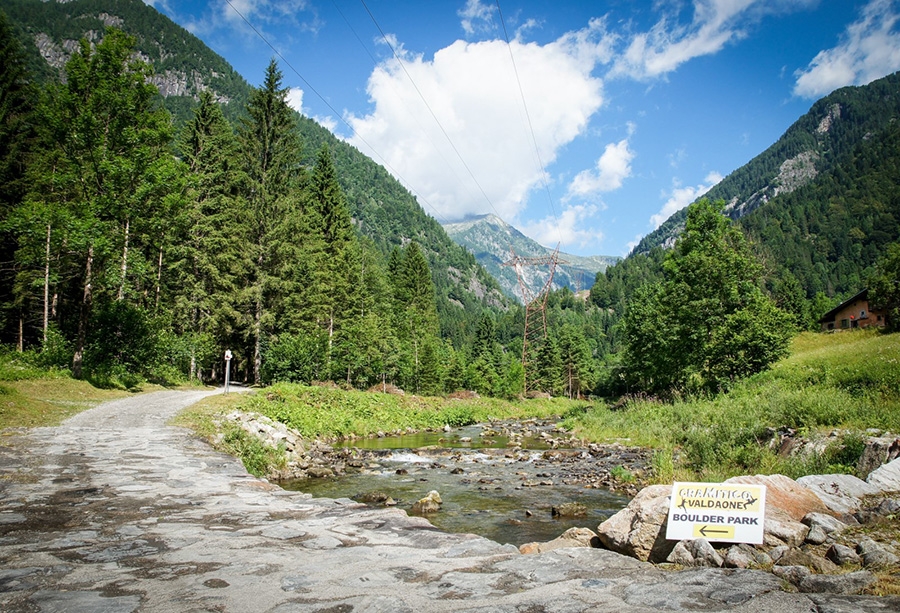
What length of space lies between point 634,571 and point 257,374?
30.2 metres

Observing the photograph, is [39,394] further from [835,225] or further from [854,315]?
[835,225]

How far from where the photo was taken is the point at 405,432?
26859 millimetres

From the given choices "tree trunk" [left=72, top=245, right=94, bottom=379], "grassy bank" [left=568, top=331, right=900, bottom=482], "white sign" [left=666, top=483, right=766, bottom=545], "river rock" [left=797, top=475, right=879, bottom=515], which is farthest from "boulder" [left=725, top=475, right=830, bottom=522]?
"tree trunk" [left=72, top=245, right=94, bottom=379]

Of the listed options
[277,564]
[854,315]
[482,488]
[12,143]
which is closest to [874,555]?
[277,564]

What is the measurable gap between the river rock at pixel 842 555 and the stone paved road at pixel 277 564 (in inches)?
36.5

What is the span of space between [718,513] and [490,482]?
9.94 meters

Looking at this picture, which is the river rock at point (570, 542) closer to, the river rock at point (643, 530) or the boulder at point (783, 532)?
the river rock at point (643, 530)

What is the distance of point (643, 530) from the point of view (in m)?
4.95

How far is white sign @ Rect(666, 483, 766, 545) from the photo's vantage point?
4.23m

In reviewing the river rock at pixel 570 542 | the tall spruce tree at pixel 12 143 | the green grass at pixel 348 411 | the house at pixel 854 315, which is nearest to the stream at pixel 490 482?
the green grass at pixel 348 411

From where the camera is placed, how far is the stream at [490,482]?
31.5 feet

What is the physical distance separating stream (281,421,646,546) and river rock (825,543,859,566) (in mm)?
4844

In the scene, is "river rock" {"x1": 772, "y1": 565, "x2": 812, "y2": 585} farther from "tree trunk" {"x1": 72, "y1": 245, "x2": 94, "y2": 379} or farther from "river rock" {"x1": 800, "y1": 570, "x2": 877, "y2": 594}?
"tree trunk" {"x1": 72, "y1": 245, "x2": 94, "y2": 379}

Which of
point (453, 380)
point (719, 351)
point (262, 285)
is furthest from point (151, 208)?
point (453, 380)
